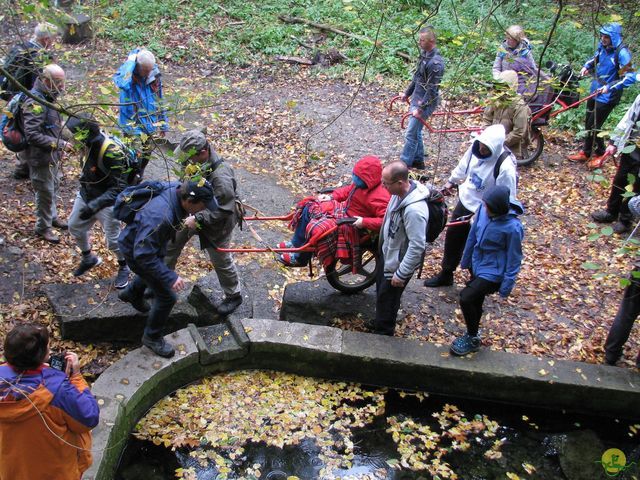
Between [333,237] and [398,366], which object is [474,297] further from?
[333,237]

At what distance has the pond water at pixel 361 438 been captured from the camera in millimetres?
4762

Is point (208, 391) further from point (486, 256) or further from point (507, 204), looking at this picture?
point (507, 204)

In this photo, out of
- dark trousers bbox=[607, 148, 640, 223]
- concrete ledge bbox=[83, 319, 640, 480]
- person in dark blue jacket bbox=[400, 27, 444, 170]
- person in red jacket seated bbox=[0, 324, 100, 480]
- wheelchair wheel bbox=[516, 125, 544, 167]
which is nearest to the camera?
person in red jacket seated bbox=[0, 324, 100, 480]

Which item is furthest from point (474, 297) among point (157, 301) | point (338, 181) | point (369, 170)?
point (338, 181)

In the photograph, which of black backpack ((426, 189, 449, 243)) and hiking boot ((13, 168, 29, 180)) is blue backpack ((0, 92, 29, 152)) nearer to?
hiking boot ((13, 168, 29, 180))

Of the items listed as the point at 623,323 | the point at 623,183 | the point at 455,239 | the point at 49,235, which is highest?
the point at 623,183

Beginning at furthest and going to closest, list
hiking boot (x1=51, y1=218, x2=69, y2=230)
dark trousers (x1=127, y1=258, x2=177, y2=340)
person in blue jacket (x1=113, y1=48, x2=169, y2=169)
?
hiking boot (x1=51, y1=218, x2=69, y2=230), person in blue jacket (x1=113, y1=48, x2=169, y2=169), dark trousers (x1=127, y1=258, x2=177, y2=340)

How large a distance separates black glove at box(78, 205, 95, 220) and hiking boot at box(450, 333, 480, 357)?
12.9 ft

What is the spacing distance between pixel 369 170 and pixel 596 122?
5.69 metres

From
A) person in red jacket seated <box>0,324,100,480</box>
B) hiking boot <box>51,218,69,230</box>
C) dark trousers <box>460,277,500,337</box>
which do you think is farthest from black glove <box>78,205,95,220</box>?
dark trousers <box>460,277,500,337</box>

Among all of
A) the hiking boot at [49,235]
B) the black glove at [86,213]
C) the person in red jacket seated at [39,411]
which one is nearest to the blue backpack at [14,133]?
the hiking boot at [49,235]

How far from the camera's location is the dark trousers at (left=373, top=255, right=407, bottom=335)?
18.1ft

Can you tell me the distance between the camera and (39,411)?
325 cm

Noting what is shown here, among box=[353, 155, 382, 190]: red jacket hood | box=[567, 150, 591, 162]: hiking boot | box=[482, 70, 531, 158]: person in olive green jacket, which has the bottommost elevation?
box=[567, 150, 591, 162]: hiking boot
